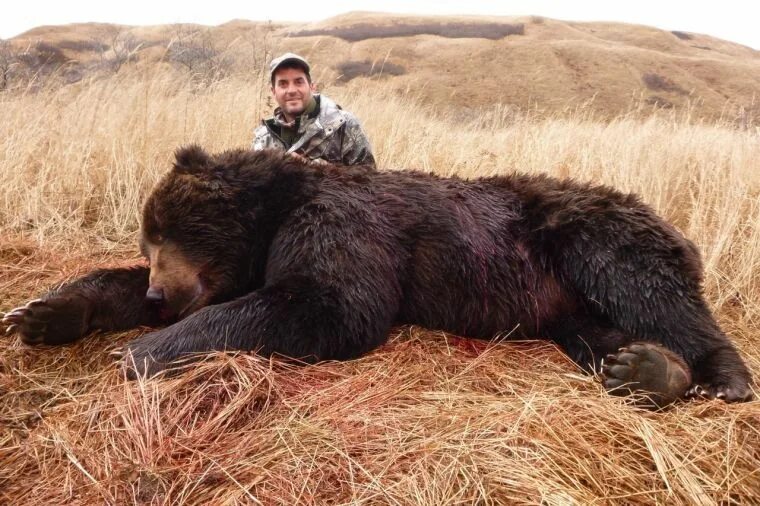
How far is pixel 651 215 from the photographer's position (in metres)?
2.76

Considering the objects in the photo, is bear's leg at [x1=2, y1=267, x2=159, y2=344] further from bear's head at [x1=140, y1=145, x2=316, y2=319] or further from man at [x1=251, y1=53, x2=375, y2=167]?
man at [x1=251, y1=53, x2=375, y2=167]

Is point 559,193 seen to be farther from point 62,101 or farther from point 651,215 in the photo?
point 62,101

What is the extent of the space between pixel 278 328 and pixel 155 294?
708 mm

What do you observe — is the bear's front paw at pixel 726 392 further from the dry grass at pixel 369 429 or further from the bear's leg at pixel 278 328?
the bear's leg at pixel 278 328

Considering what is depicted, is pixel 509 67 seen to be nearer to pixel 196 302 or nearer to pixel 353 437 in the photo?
pixel 196 302

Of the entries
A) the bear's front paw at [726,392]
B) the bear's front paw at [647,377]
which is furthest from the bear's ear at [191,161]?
the bear's front paw at [726,392]

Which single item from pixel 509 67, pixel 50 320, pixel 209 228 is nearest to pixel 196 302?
pixel 209 228

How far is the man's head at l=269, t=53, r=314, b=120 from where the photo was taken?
15.0ft

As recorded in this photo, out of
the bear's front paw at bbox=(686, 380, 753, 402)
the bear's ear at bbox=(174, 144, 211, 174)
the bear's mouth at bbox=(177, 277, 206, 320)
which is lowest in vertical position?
the bear's front paw at bbox=(686, 380, 753, 402)

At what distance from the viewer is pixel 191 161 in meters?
2.82

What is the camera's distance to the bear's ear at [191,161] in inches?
111

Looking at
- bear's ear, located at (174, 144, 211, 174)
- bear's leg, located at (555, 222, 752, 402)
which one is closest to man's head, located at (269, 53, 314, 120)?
bear's ear, located at (174, 144, 211, 174)

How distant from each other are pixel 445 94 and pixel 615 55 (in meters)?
10.4

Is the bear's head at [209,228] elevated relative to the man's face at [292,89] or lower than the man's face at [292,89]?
lower
